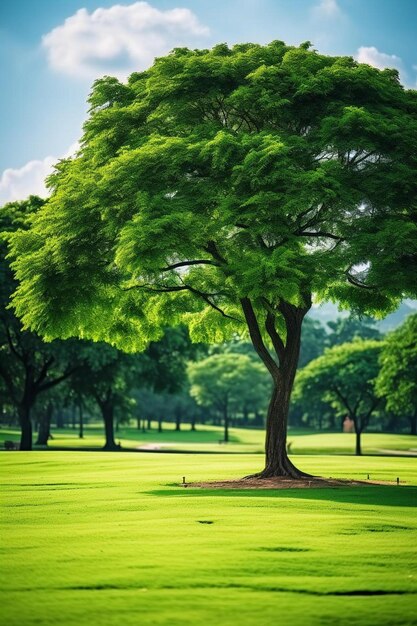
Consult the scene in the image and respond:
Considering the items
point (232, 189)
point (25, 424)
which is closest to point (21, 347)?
point (25, 424)

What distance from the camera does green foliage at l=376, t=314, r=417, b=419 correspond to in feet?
220

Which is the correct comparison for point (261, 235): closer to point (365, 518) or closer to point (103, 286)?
point (103, 286)

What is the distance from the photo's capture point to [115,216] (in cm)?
2509

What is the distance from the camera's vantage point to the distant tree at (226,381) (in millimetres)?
113875

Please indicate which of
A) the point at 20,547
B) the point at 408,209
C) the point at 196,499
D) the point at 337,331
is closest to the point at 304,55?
the point at 408,209

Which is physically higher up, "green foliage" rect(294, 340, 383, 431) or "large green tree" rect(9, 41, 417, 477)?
"large green tree" rect(9, 41, 417, 477)

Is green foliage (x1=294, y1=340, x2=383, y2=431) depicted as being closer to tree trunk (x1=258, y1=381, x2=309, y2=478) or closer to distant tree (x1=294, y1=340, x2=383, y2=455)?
distant tree (x1=294, y1=340, x2=383, y2=455)

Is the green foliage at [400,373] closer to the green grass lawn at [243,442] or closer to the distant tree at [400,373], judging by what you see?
the distant tree at [400,373]

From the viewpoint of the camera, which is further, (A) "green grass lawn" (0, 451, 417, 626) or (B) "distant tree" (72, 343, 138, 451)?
(B) "distant tree" (72, 343, 138, 451)

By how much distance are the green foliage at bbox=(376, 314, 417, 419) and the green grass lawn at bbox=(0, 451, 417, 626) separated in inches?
1798

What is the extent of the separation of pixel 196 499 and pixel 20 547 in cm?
850

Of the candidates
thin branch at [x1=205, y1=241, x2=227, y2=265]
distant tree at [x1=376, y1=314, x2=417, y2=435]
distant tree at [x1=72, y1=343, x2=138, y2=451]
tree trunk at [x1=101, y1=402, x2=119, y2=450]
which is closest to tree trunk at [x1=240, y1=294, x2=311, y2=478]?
thin branch at [x1=205, y1=241, x2=227, y2=265]

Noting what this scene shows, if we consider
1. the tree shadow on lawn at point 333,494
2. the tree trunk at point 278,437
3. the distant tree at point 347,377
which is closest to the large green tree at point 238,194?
the tree trunk at point 278,437

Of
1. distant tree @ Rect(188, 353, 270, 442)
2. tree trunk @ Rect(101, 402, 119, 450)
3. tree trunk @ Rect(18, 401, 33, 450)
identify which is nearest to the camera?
tree trunk @ Rect(18, 401, 33, 450)
